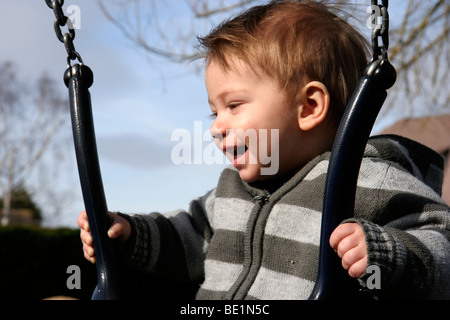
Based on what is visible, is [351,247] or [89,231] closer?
[351,247]

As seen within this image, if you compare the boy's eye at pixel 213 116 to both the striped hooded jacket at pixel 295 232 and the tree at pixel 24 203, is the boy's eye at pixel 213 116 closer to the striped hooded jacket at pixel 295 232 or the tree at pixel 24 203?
the striped hooded jacket at pixel 295 232

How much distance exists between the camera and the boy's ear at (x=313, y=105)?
1574 millimetres

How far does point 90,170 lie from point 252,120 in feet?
1.54

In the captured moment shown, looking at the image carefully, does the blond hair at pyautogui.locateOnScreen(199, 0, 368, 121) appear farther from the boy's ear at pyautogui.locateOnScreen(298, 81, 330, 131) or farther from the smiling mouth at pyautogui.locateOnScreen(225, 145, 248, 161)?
the smiling mouth at pyautogui.locateOnScreen(225, 145, 248, 161)

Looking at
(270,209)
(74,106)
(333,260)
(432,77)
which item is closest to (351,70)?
(270,209)

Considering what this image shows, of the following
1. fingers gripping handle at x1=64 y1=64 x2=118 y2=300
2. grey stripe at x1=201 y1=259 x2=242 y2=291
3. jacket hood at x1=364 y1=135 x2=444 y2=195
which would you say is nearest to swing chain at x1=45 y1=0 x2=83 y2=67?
fingers gripping handle at x1=64 y1=64 x2=118 y2=300

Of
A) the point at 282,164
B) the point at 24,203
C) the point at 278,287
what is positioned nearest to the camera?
the point at 278,287

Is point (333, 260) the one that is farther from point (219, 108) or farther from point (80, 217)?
point (80, 217)

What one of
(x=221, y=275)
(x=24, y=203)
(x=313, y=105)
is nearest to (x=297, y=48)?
(x=313, y=105)

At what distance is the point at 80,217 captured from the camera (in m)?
1.58

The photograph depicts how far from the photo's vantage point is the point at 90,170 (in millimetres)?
1368

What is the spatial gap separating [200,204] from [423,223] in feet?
2.80

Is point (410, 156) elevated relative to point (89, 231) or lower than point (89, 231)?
elevated

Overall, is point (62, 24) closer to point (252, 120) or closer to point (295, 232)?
point (252, 120)
